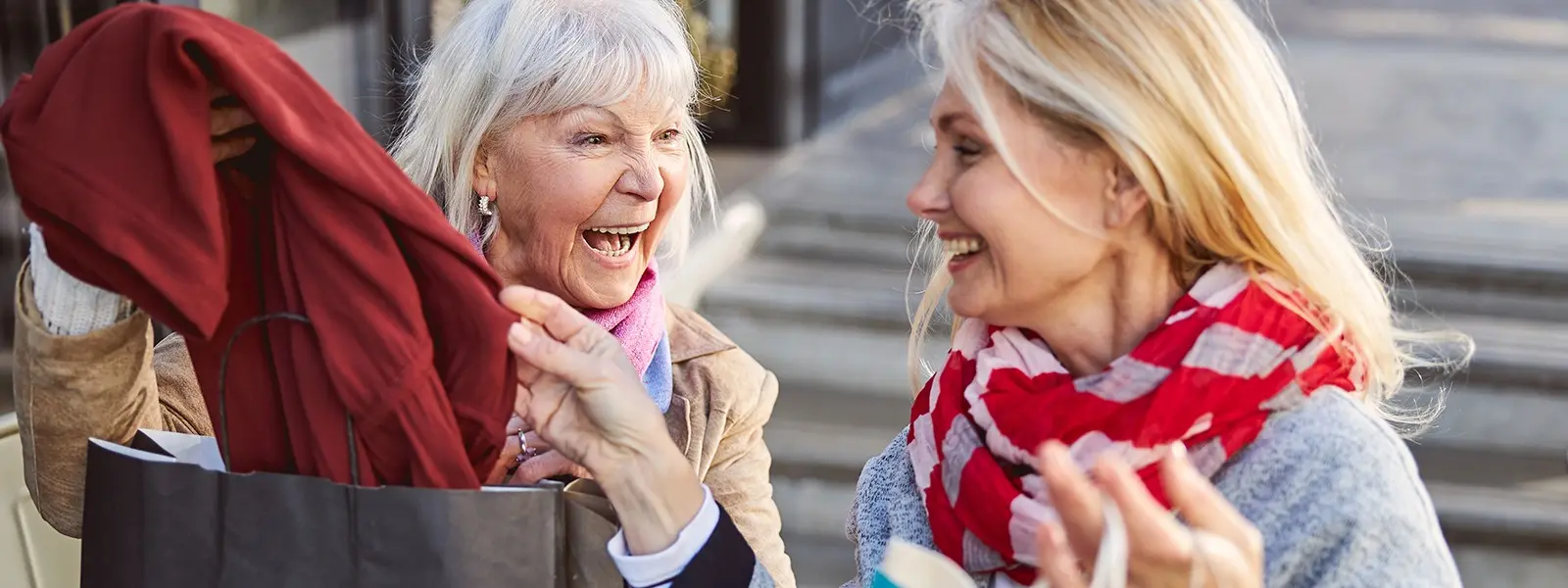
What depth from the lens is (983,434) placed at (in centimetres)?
166

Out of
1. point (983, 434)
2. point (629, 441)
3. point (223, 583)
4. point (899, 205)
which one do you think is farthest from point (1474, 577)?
point (223, 583)

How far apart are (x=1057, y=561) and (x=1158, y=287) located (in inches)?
18.2

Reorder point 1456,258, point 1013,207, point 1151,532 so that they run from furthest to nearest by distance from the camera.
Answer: point 1456,258
point 1013,207
point 1151,532

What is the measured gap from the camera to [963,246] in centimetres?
158

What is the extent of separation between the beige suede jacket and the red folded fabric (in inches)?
4.1

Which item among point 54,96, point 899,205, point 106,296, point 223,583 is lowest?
point 899,205

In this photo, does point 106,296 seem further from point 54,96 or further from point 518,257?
point 518,257

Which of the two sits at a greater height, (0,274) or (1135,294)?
(1135,294)

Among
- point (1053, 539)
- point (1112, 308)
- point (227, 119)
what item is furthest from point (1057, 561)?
point (227, 119)

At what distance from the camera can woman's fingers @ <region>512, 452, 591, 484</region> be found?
5.95 ft

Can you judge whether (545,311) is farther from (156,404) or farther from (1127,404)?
(1127,404)

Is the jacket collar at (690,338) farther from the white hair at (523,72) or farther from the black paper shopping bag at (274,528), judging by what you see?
the black paper shopping bag at (274,528)

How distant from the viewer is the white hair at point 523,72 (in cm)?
203

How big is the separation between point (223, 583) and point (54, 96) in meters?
0.46
